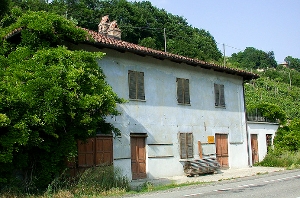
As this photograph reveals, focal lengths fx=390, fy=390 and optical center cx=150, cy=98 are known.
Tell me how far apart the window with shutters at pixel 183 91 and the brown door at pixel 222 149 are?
3.29 metres

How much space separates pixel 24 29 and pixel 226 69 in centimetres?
1218

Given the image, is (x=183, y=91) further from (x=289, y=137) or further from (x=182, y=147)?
(x=289, y=137)

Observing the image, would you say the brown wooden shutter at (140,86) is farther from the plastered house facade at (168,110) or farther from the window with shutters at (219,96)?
the window with shutters at (219,96)

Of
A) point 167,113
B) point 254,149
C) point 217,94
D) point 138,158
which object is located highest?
point 217,94

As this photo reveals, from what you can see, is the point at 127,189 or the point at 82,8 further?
the point at 82,8

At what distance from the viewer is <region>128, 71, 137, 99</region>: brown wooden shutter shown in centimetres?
1683

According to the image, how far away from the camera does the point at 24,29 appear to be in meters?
12.6

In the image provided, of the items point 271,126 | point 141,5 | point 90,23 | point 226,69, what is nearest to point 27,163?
point 226,69

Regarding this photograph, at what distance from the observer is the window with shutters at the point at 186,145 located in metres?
18.9

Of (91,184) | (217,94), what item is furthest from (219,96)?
(91,184)

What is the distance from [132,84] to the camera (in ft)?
55.6

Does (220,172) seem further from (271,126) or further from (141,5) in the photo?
(141,5)

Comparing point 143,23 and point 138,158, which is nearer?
point 138,158

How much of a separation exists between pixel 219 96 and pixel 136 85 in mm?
6427
